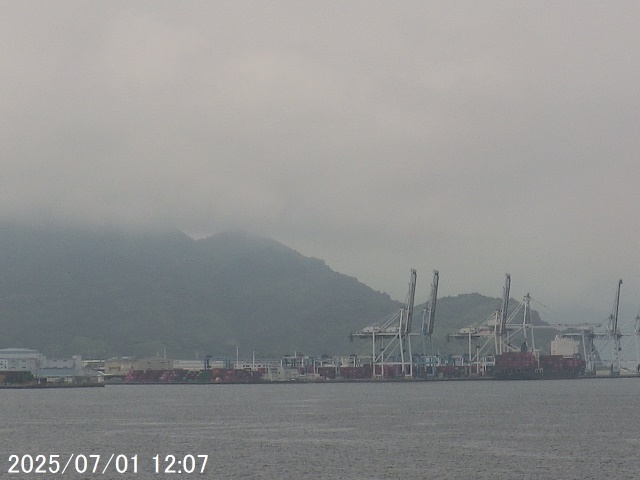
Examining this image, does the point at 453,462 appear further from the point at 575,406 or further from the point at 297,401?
the point at 297,401

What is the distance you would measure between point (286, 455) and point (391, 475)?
13612 mm

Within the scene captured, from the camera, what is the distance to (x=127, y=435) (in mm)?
101188

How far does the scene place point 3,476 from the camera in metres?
70.9

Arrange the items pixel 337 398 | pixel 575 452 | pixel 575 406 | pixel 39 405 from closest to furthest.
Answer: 1. pixel 575 452
2. pixel 575 406
3. pixel 39 405
4. pixel 337 398

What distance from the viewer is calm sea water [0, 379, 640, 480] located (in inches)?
2945

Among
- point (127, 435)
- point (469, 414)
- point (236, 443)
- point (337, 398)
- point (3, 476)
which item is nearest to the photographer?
point (3, 476)

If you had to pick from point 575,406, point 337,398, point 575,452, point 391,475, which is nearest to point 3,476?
point 391,475

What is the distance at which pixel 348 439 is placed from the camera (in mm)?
95938

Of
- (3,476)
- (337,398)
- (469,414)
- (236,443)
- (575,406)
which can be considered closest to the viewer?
(3,476)

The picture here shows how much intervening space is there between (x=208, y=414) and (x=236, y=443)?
140ft

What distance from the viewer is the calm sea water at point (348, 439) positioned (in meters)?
74.8

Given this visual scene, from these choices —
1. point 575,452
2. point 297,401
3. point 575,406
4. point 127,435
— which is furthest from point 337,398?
point 575,452

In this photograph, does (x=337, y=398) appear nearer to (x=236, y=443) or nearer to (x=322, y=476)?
(x=236, y=443)

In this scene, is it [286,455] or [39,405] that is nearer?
[286,455]
